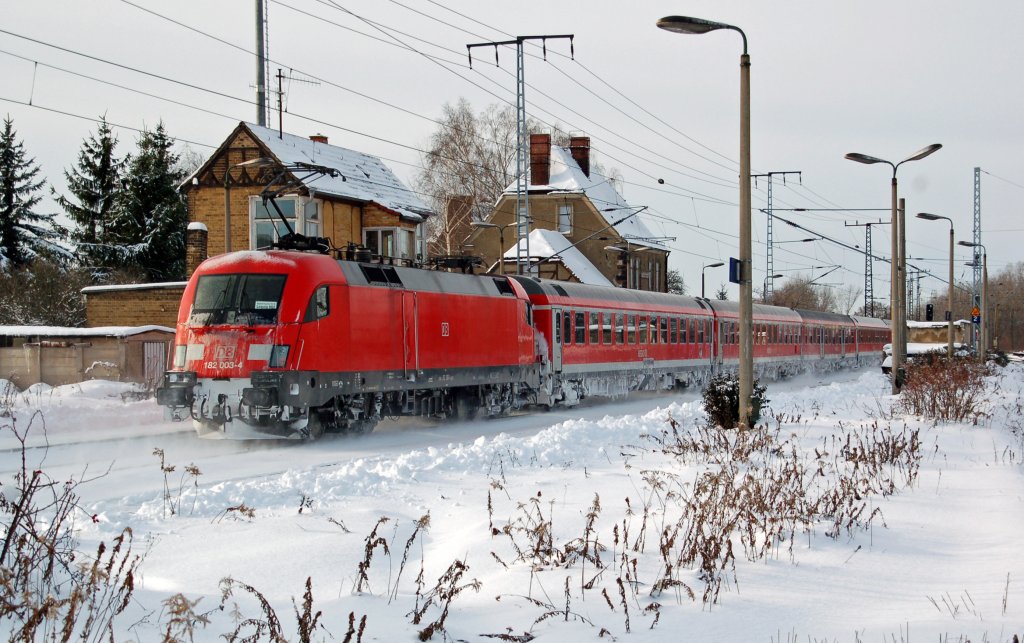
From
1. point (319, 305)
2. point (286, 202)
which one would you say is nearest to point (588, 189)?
point (286, 202)

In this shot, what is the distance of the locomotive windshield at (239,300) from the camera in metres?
15.2

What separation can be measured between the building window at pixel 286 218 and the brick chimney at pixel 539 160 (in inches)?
1156

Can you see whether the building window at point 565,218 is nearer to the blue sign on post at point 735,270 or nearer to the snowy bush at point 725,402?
the snowy bush at point 725,402

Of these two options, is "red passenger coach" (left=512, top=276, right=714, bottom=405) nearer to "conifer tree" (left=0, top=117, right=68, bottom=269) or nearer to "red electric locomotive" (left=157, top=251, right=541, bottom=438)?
"red electric locomotive" (left=157, top=251, right=541, bottom=438)

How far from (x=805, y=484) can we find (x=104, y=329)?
19364 millimetres

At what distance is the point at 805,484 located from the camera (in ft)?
33.7

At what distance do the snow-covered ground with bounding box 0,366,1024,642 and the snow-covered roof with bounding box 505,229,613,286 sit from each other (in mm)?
38225

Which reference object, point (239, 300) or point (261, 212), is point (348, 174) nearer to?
point (261, 212)

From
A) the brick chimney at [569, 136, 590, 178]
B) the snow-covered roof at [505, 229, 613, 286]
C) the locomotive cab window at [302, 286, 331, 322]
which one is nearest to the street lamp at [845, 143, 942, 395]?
the locomotive cab window at [302, 286, 331, 322]

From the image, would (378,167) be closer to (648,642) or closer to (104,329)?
(104,329)

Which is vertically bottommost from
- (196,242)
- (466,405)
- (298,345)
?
(466,405)

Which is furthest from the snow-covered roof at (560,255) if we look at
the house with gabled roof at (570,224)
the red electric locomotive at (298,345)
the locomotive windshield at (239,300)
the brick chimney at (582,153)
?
the locomotive windshield at (239,300)

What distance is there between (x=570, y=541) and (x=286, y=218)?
84.0 feet

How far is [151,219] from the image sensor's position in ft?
145
